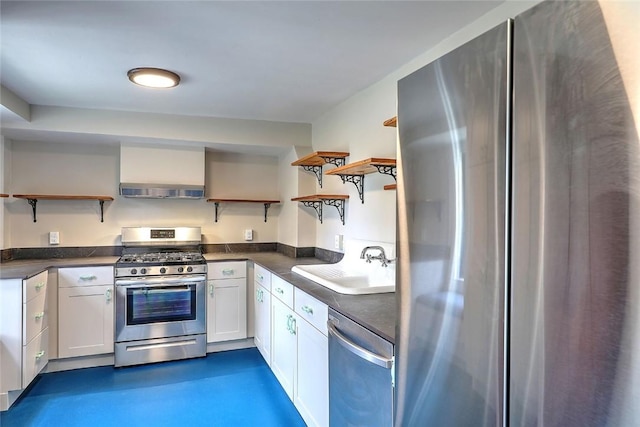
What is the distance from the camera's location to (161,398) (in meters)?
2.79

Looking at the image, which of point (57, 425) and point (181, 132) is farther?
point (181, 132)

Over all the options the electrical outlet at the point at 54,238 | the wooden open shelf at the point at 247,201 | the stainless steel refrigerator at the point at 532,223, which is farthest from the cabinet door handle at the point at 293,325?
the electrical outlet at the point at 54,238

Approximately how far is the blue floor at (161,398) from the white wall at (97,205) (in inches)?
51.2

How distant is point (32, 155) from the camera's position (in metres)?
3.63

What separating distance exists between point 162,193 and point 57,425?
1990 mm

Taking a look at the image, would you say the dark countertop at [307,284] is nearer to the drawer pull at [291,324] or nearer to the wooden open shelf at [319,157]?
the drawer pull at [291,324]

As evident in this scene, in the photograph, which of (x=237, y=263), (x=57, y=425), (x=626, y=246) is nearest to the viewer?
(x=626, y=246)

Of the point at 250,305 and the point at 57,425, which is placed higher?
the point at 250,305

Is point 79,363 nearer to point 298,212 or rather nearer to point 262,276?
point 262,276

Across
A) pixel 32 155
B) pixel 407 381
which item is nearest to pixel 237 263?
pixel 32 155

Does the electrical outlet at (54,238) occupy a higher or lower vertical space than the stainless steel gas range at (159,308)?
higher

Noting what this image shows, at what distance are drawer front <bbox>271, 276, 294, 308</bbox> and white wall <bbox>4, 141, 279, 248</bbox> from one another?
141 cm

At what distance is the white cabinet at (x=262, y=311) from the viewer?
321 centimetres

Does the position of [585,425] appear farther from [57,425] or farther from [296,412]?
[57,425]
